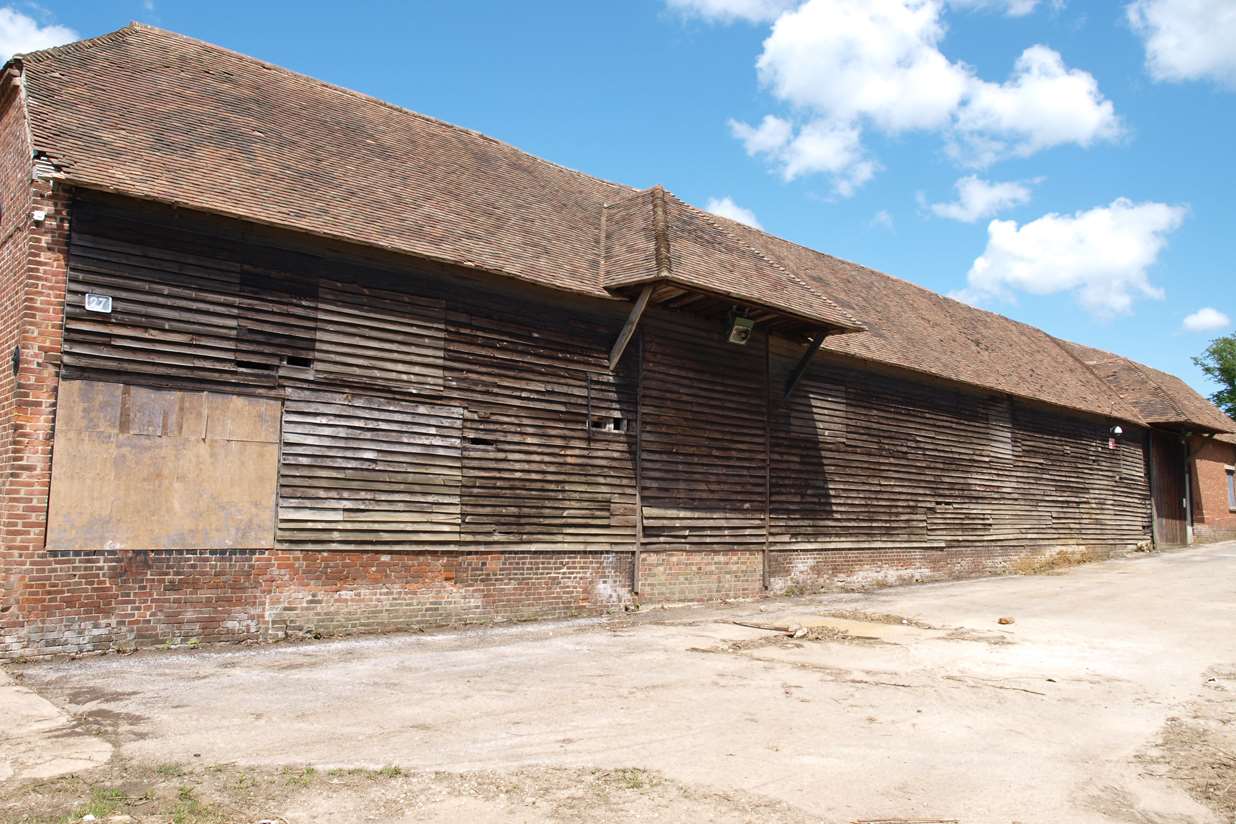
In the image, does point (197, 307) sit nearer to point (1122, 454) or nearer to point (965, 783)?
point (965, 783)

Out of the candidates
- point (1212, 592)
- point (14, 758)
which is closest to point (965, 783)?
point (14, 758)

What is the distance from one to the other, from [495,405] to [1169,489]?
2528 centimetres

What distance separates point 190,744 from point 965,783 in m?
5.05

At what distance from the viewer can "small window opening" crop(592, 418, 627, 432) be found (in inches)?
531

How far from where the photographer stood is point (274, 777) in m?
5.17

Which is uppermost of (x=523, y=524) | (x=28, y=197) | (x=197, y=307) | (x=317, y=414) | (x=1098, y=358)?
(x=1098, y=358)

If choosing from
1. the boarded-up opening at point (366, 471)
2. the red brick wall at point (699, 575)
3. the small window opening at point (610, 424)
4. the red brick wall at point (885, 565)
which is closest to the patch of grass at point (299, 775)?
the boarded-up opening at point (366, 471)

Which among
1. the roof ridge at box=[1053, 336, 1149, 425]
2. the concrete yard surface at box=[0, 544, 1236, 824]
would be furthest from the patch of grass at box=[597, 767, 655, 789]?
the roof ridge at box=[1053, 336, 1149, 425]

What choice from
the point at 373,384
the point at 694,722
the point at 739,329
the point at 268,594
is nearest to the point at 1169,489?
the point at 739,329

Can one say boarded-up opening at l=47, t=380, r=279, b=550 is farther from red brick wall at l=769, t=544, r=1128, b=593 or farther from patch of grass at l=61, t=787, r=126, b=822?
red brick wall at l=769, t=544, r=1128, b=593

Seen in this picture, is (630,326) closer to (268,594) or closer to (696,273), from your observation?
(696,273)

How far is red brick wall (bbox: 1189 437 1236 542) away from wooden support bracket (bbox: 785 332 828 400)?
791 inches

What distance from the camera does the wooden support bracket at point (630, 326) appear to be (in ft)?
43.0

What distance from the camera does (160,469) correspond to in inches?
384
